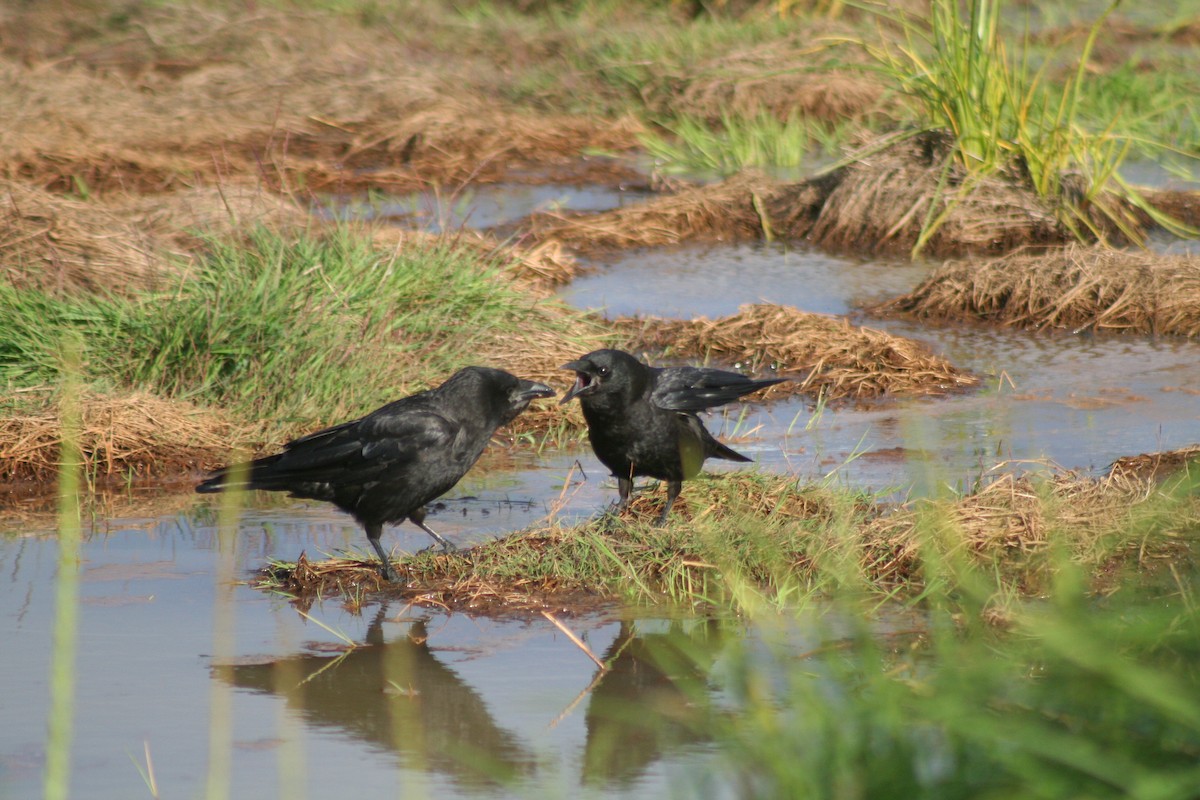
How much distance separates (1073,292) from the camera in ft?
29.0

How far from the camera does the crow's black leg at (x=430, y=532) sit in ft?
18.0

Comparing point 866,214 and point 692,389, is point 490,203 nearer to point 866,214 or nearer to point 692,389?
point 866,214

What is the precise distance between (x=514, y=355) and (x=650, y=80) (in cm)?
857

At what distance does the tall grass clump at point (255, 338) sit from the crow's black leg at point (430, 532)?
1401mm

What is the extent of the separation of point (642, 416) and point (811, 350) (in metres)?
2.55

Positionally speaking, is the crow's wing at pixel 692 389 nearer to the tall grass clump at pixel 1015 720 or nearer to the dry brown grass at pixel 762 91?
the tall grass clump at pixel 1015 720

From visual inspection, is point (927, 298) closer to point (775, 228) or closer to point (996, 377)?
point (996, 377)

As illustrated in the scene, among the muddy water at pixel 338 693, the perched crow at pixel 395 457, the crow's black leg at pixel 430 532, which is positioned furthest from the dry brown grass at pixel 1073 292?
the muddy water at pixel 338 693

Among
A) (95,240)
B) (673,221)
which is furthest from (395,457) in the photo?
(673,221)

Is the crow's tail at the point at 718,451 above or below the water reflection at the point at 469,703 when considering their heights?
above

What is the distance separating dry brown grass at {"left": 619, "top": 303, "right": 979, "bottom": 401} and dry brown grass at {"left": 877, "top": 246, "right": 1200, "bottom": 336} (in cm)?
79

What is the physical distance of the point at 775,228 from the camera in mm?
11492

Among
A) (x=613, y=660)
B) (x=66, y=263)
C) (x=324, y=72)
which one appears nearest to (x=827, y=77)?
(x=324, y=72)

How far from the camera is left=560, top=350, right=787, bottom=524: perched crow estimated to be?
5.71m
